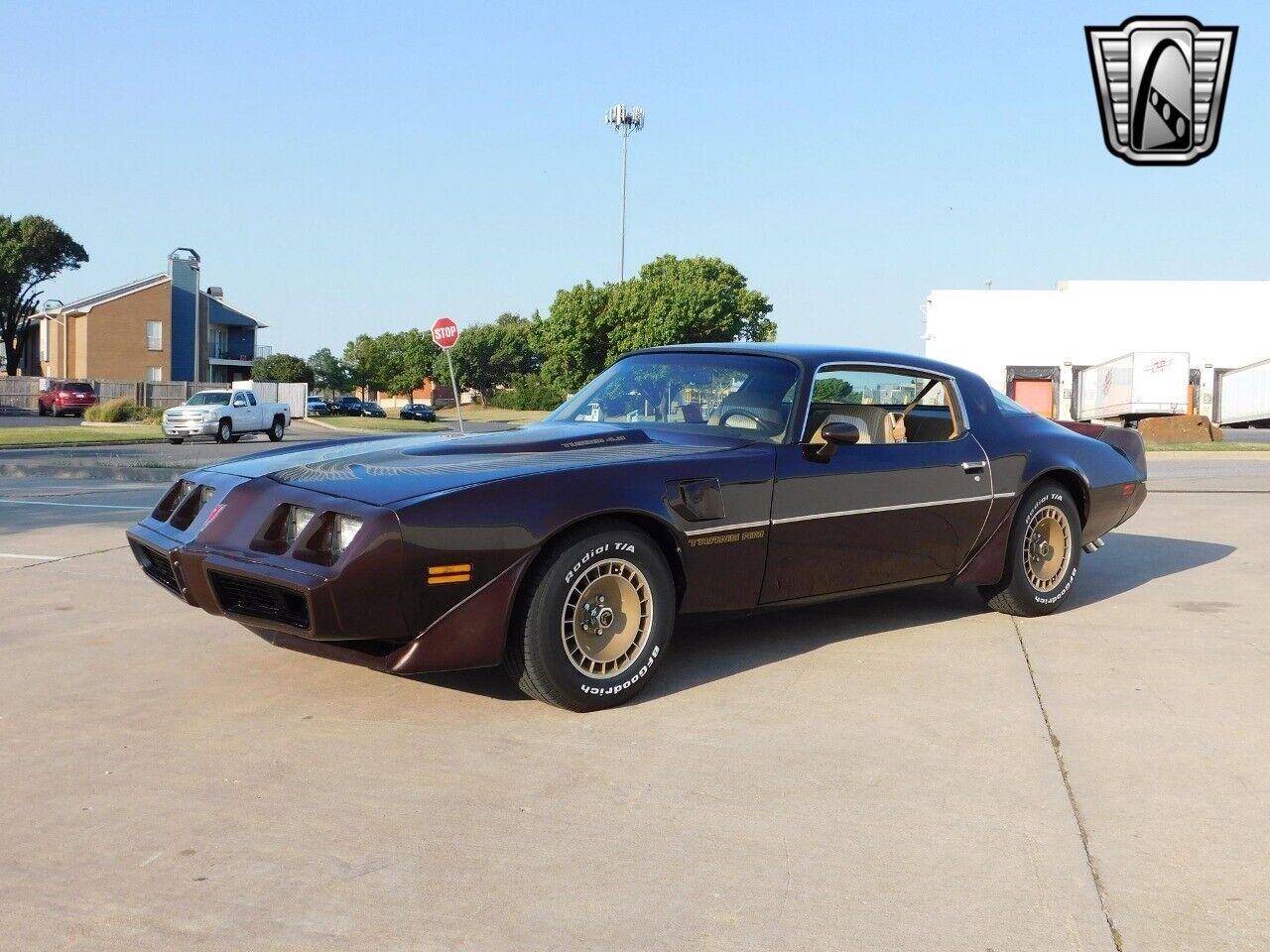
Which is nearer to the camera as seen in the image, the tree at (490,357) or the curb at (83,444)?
the curb at (83,444)

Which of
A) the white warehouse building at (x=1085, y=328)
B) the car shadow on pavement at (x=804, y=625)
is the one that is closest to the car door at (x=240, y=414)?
the car shadow on pavement at (x=804, y=625)

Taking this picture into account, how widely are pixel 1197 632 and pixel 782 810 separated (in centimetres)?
348

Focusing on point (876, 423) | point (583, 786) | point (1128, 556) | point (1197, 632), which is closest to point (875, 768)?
point (583, 786)

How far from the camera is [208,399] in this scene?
3562cm

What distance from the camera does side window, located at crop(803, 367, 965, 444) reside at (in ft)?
19.6

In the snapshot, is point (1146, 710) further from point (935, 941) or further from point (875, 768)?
point (935, 941)

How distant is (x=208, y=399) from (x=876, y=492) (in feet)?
107

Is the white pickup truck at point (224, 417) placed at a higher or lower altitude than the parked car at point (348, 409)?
higher

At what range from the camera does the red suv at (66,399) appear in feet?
171

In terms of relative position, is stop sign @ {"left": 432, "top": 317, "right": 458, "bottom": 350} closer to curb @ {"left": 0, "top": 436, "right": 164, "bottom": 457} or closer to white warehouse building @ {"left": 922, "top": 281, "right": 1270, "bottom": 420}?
curb @ {"left": 0, "top": 436, "right": 164, "bottom": 457}

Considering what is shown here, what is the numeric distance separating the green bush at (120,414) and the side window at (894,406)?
42011 millimetres

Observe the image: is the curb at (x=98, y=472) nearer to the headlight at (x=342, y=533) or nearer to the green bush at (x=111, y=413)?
the headlight at (x=342, y=533)

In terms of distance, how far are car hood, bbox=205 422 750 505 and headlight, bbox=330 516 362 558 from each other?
88 mm

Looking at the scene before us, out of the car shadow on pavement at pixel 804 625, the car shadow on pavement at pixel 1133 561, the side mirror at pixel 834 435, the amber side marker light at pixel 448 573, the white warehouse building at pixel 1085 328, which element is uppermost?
the white warehouse building at pixel 1085 328
